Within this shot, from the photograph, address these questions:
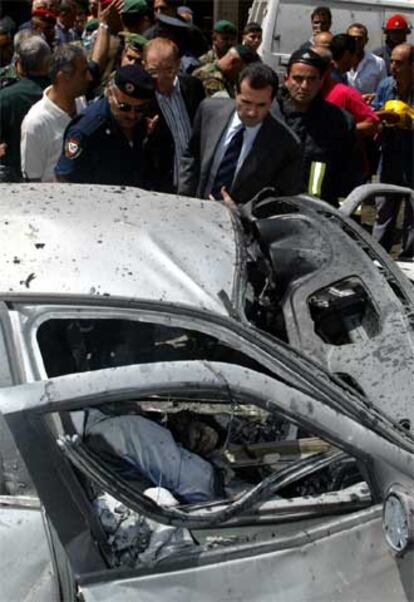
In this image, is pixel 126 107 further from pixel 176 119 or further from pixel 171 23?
pixel 171 23

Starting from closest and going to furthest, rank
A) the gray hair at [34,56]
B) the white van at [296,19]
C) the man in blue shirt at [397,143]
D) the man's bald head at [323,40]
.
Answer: the gray hair at [34,56] → the man in blue shirt at [397,143] → the man's bald head at [323,40] → the white van at [296,19]

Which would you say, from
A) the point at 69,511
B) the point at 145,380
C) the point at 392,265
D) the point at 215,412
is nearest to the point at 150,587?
the point at 69,511

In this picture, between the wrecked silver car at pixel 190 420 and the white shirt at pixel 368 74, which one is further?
the white shirt at pixel 368 74

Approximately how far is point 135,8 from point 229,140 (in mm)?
2340

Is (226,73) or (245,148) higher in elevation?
(245,148)

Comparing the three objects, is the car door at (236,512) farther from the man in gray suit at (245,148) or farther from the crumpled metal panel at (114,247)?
the man in gray suit at (245,148)

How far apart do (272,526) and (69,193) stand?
1479mm

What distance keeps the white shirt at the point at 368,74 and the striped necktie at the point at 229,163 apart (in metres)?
3.92

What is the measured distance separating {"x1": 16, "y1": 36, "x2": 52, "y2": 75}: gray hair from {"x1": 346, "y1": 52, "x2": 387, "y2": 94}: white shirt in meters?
3.66

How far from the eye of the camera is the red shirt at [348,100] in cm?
627

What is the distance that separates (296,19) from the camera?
8.66m

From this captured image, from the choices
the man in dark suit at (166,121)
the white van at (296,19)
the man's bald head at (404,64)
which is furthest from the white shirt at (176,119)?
the white van at (296,19)

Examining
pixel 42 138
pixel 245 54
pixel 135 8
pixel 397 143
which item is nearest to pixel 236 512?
pixel 42 138

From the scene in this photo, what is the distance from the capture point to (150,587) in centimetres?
205
